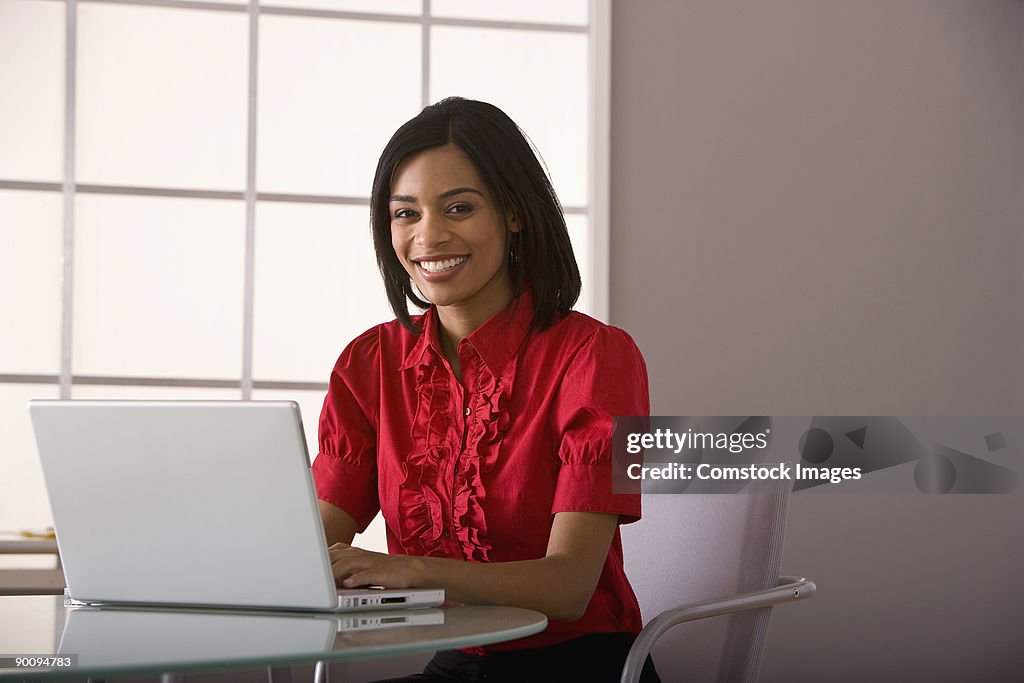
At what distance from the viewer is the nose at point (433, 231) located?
72.4 inches

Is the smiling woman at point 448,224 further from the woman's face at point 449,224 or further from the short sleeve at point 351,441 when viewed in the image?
the short sleeve at point 351,441

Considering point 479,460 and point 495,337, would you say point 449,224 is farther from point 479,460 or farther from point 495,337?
point 479,460

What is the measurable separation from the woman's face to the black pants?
0.60m

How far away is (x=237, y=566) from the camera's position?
123 cm

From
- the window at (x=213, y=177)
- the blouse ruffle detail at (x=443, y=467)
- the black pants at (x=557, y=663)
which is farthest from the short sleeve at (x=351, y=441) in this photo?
the window at (x=213, y=177)

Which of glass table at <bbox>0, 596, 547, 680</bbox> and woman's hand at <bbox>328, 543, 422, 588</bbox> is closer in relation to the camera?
glass table at <bbox>0, 596, 547, 680</bbox>

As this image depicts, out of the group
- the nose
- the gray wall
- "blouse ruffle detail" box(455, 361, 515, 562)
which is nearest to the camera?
"blouse ruffle detail" box(455, 361, 515, 562)

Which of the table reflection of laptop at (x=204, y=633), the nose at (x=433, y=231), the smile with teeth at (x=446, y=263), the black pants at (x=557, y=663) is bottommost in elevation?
the black pants at (x=557, y=663)

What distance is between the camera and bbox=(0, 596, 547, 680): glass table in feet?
3.22

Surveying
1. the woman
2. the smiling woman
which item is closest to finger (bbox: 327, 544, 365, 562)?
the woman

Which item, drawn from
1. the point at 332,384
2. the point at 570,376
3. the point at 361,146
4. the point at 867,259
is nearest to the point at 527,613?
the point at 570,376

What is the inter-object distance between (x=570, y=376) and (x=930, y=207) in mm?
2473

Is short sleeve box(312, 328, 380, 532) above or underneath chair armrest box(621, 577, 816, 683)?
above

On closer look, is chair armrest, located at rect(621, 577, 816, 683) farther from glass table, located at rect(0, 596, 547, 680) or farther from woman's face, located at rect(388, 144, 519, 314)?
woman's face, located at rect(388, 144, 519, 314)
